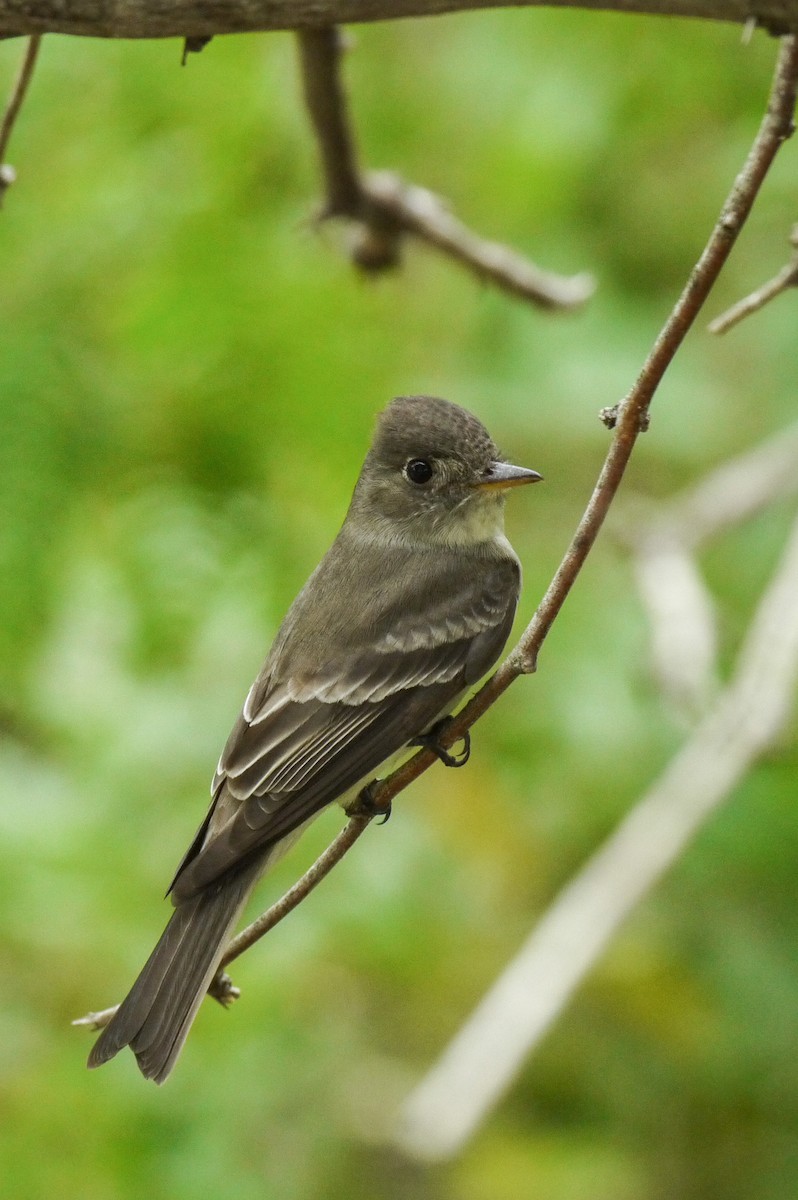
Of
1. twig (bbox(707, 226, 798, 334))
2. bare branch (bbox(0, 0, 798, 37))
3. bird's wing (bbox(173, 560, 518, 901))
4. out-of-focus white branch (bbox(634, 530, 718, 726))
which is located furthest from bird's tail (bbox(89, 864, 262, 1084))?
bare branch (bbox(0, 0, 798, 37))

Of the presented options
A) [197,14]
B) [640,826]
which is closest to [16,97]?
[197,14]

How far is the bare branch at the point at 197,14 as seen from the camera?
152 cm

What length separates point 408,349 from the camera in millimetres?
3551

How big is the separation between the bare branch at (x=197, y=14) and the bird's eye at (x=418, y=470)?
1.59 meters

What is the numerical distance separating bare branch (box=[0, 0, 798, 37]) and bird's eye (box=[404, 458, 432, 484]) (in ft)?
5.22

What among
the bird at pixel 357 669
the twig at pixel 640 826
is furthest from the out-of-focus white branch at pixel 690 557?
the bird at pixel 357 669

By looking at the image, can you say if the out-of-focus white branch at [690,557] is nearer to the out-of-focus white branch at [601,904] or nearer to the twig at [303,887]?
the out-of-focus white branch at [601,904]

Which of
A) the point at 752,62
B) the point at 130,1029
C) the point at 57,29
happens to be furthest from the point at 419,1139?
the point at 752,62

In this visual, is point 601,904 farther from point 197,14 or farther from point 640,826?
point 197,14

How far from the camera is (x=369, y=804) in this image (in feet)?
8.09

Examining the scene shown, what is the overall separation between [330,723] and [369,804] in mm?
313

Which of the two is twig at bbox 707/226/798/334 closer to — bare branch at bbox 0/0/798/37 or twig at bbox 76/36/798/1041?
twig at bbox 76/36/798/1041

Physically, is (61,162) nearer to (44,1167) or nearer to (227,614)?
(227,614)

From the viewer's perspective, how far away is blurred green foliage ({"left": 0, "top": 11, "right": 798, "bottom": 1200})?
2816 mm
